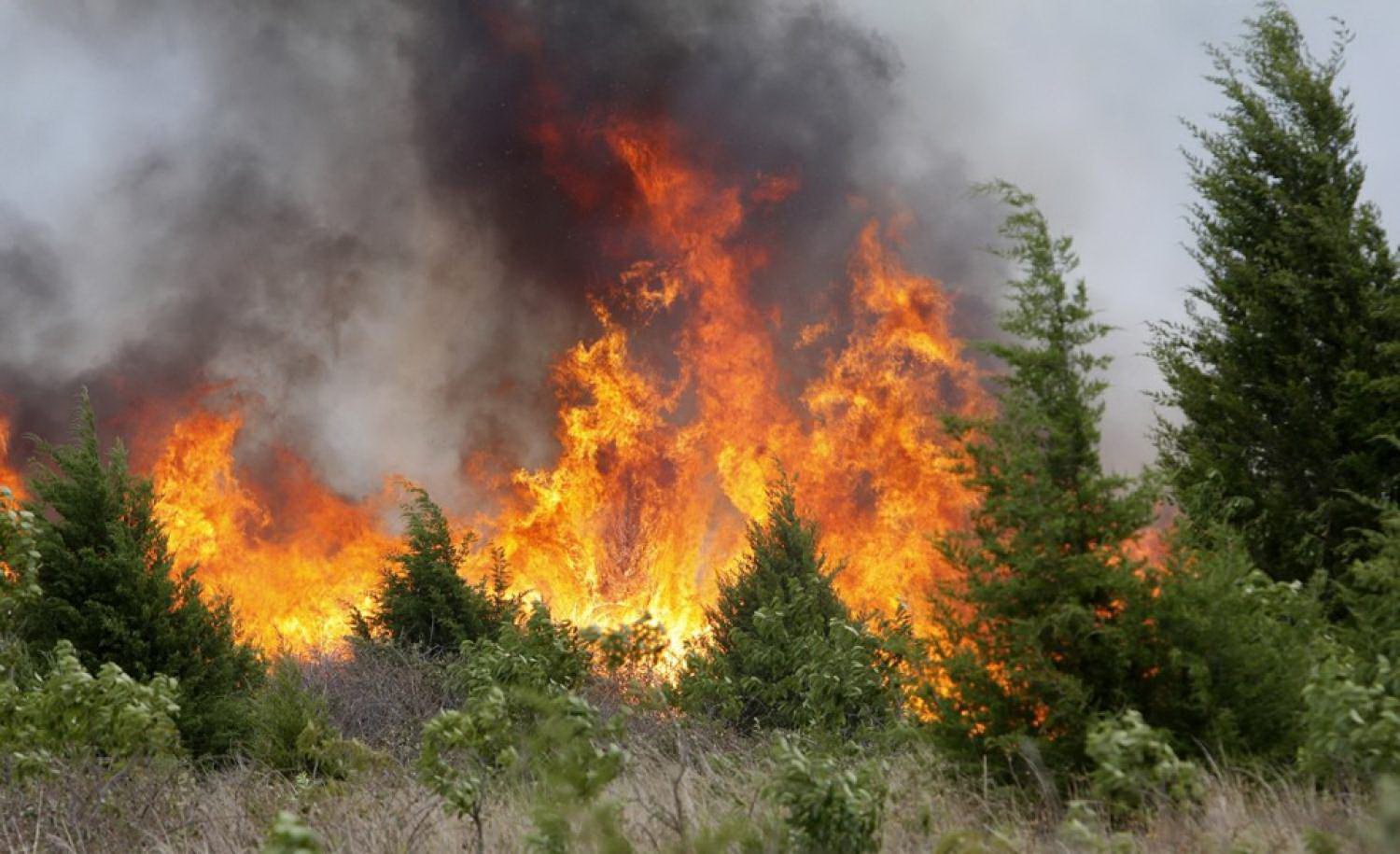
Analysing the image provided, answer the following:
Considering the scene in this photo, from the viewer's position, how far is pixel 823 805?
169 inches

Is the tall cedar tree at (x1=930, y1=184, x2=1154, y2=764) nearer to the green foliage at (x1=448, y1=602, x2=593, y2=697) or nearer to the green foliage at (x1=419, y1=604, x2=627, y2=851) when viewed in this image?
the green foliage at (x1=419, y1=604, x2=627, y2=851)

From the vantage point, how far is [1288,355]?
11281 millimetres

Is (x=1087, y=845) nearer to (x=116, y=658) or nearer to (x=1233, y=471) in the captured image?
(x=1233, y=471)

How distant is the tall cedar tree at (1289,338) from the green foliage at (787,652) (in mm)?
3613

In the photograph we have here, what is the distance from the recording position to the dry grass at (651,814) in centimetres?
477

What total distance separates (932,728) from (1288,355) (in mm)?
7336

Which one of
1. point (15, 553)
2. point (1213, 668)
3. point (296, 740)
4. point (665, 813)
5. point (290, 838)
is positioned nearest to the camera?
point (290, 838)

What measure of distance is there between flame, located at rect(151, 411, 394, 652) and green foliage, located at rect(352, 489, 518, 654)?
45.7ft

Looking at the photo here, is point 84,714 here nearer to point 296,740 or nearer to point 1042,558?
point 296,740

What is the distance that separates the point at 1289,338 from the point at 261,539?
35.8 m

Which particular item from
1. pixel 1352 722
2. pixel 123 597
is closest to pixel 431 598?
pixel 123 597

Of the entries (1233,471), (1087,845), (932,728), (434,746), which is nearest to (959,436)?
(932,728)

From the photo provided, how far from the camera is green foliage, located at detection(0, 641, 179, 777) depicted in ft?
21.4

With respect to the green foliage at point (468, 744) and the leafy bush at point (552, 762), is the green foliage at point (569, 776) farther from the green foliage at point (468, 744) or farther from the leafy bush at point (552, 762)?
the green foliage at point (468, 744)
